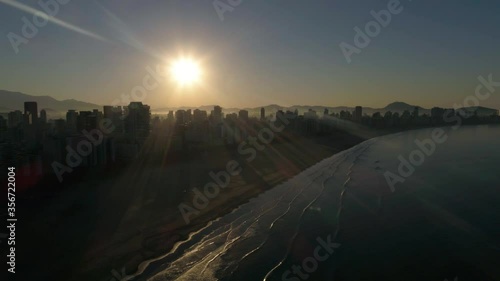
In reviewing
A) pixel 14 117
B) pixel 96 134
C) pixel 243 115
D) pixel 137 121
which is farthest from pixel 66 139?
pixel 243 115

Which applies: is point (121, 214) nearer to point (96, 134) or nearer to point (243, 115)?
point (96, 134)

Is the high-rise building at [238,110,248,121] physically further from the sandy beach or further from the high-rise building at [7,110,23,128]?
the sandy beach

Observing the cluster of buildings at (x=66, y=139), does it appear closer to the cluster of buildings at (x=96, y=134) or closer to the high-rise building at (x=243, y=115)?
the cluster of buildings at (x=96, y=134)

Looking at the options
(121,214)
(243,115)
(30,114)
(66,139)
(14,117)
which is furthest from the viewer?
(243,115)

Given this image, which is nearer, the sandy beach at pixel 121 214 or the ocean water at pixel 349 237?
the sandy beach at pixel 121 214

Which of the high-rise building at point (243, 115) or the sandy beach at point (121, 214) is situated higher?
the high-rise building at point (243, 115)

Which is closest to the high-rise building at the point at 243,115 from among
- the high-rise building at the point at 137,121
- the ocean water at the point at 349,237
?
the high-rise building at the point at 137,121

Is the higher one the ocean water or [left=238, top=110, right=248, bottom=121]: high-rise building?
[left=238, top=110, right=248, bottom=121]: high-rise building

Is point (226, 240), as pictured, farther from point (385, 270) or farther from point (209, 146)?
point (209, 146)

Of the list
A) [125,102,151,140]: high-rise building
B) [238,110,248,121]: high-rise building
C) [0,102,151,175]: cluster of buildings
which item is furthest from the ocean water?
[238,110,248,121]: high-rise building
